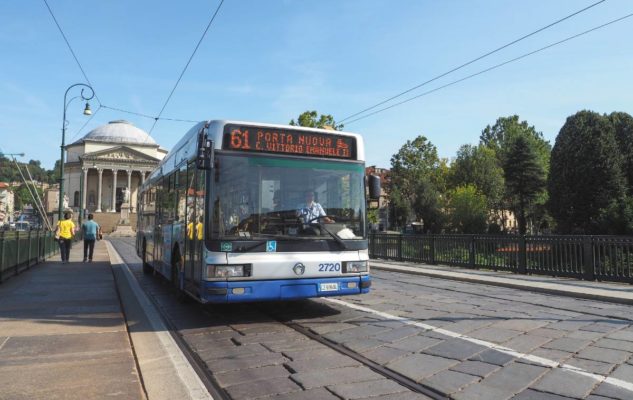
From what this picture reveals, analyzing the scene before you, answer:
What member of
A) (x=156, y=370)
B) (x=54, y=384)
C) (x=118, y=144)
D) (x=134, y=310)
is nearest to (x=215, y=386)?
(x=156, y=370)

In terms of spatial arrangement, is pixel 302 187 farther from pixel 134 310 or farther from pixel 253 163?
pixel 134 310

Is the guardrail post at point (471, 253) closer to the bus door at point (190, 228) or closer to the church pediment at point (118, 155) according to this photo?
the bus door at point (190, 228)

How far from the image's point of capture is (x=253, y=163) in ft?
21.3

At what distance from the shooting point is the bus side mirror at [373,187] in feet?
23.4

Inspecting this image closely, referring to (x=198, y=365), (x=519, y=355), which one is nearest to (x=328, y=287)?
(x=198, y=365)

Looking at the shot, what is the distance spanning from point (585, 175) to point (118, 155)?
8021 cm

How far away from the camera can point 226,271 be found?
615 cm

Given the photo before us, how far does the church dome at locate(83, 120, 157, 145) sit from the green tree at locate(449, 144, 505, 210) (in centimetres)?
5831

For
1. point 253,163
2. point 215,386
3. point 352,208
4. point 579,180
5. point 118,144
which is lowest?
point 215,386

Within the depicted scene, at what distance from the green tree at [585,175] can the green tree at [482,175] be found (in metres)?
30.0

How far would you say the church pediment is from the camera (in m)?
89.4

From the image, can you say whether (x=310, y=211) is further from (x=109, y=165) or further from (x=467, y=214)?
(x=109, y=165)

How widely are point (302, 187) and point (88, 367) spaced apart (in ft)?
10.6

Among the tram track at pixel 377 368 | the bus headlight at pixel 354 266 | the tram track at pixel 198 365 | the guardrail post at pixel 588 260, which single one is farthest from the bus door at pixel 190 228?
the guardrail post at pixel 588 260
